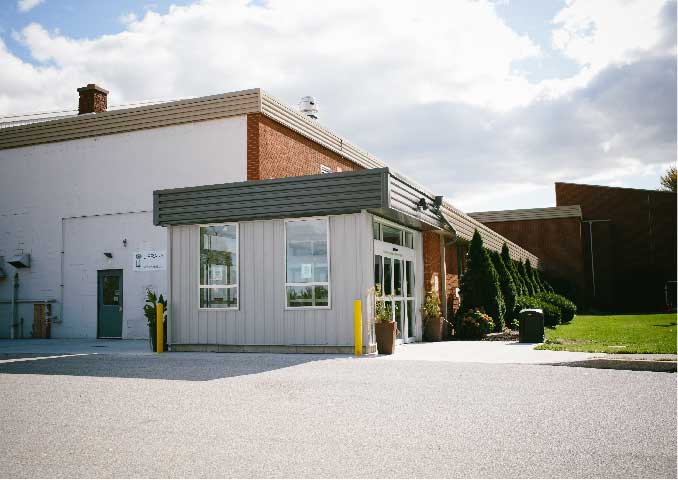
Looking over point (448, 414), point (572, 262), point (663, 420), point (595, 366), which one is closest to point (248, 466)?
point (448, 414)

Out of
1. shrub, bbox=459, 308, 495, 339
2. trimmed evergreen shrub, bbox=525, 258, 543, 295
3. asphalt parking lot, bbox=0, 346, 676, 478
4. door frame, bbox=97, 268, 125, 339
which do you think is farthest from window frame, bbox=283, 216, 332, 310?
trimmed evergreen shrub, bbox=525, 258, 543, 295

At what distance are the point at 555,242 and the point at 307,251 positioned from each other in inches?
1322

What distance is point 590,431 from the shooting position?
6.25 m

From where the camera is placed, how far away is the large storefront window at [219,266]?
1551 centimetres

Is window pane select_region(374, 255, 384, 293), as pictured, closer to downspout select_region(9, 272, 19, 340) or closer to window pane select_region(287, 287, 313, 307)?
window pane select_region(287, 287, 313, 307)

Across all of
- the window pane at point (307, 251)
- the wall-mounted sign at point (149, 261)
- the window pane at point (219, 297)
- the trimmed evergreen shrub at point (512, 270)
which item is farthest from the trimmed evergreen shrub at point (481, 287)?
the wall-mounted sign at point (149, 261)

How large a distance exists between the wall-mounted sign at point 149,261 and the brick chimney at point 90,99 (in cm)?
625

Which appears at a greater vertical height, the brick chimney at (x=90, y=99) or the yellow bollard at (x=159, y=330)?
the brick chimney at (x=90, y=99)

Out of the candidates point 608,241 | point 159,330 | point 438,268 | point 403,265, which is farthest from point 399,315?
point 608,241

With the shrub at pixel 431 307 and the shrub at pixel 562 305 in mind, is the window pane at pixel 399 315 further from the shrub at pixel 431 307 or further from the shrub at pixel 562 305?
the shrub at pixel 562 305

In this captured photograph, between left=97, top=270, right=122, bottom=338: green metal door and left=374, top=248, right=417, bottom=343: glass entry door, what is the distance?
8843mm

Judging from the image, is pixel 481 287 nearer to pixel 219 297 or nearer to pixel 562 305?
pixel 562 305

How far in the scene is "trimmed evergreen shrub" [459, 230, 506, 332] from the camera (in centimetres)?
2112

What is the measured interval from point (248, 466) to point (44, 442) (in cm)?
208
